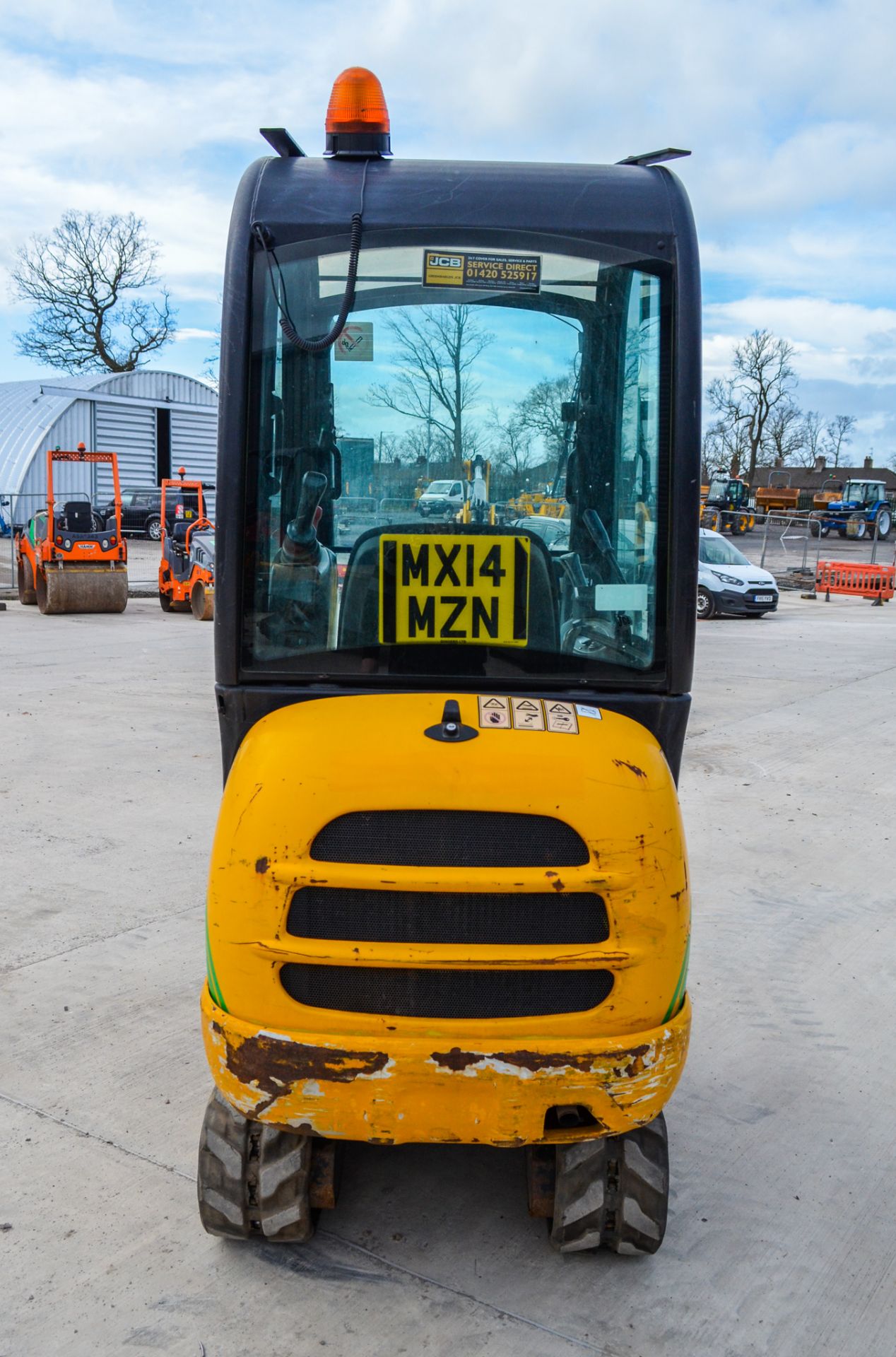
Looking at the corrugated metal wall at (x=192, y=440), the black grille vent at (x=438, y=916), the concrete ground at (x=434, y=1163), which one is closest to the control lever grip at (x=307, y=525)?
the black grille vent at (x=438, y=916)

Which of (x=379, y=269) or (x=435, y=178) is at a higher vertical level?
(x=435, y=178)

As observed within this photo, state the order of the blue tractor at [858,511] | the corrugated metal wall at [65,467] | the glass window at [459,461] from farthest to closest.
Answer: the blue tractor at [858,511] < the corrugated metal wall at [65,467] < the glass window at [459,461]

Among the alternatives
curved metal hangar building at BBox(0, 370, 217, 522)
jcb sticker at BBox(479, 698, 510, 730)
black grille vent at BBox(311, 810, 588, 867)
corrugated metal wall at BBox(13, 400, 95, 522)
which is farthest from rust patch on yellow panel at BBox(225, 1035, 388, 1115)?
Answer: curved metal hangar building at BBox(0, 370, 217, 522)

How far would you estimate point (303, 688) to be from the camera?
3.01 meters

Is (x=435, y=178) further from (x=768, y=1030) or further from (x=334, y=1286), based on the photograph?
(x=768, y=1030)

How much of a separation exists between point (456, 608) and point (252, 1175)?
58.3 inches

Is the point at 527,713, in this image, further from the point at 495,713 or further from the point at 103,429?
the point at 103,429

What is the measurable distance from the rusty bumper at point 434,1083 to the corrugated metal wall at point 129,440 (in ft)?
128

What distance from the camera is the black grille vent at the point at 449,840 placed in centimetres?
259

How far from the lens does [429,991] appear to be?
8.67 feet

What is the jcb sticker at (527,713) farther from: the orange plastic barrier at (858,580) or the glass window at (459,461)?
the orange plastic barrier at (858,580)

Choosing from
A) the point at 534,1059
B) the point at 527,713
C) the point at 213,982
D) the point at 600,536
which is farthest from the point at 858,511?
the point at 213,982

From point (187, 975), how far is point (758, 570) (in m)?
18.9

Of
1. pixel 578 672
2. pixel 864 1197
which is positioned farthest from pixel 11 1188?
pixel 864 1197
